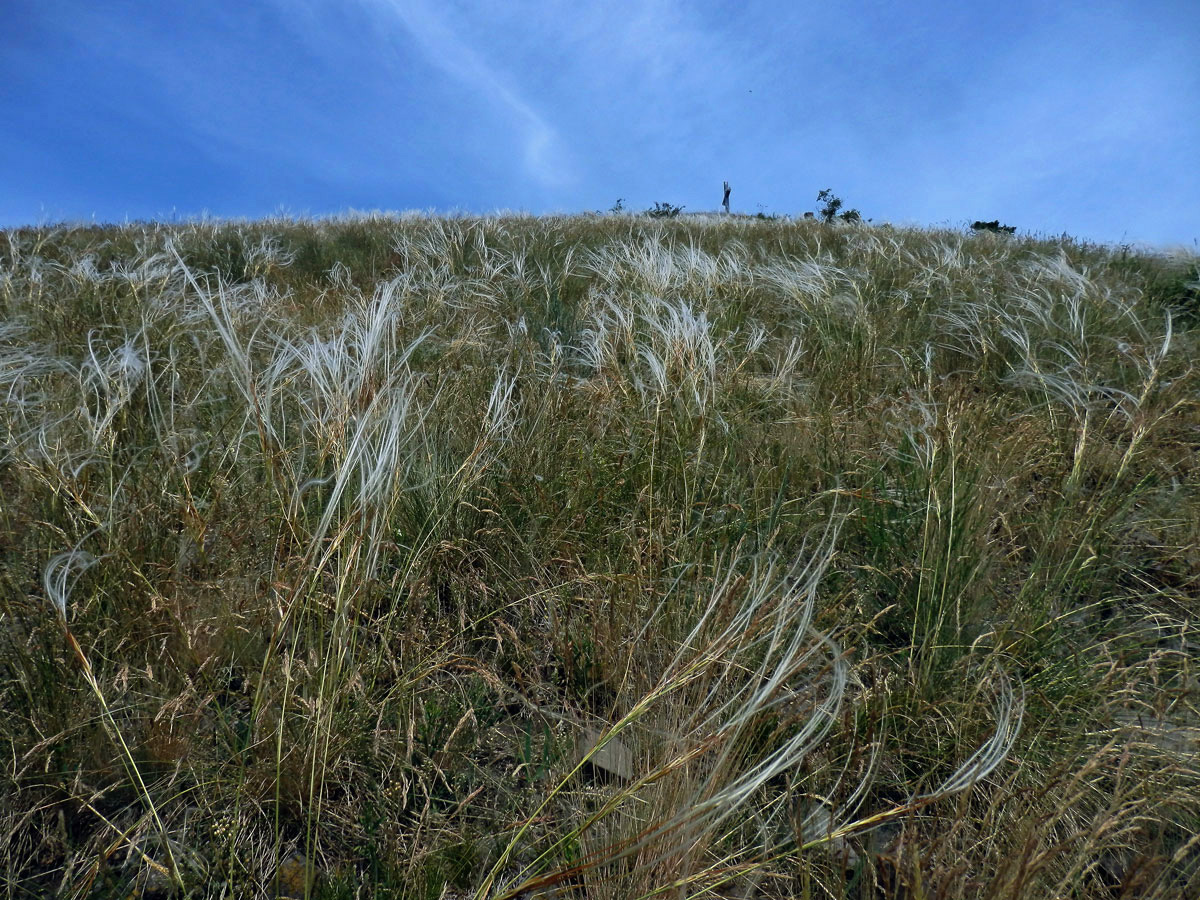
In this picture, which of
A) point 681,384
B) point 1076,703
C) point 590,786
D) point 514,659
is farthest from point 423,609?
point 1076,703

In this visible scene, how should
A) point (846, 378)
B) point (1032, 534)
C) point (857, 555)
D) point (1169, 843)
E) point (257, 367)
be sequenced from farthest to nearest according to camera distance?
point (846, 378)
point (257, 367)
point (1032, 534)
point (857, 555)
point (1169, 843)

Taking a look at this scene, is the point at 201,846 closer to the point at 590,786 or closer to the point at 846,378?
the point at 590,786

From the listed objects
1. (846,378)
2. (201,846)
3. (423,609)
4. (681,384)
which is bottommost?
(201,846)

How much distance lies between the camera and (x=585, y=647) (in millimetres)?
1695

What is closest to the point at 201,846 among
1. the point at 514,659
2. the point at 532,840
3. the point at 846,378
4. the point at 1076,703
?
the point at 532,840

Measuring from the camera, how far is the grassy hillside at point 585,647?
3.89 feet

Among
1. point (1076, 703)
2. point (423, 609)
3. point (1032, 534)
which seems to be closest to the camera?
point (1076, 703)

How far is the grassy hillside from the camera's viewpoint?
3.89 feet

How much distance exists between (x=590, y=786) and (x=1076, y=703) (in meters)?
1.12

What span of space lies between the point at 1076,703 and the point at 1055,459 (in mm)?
1049

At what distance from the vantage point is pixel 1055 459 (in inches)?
90.6

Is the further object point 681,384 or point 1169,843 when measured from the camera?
point 681,384

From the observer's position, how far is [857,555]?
6.57 feet

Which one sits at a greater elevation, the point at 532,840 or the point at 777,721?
the point at 777,721
